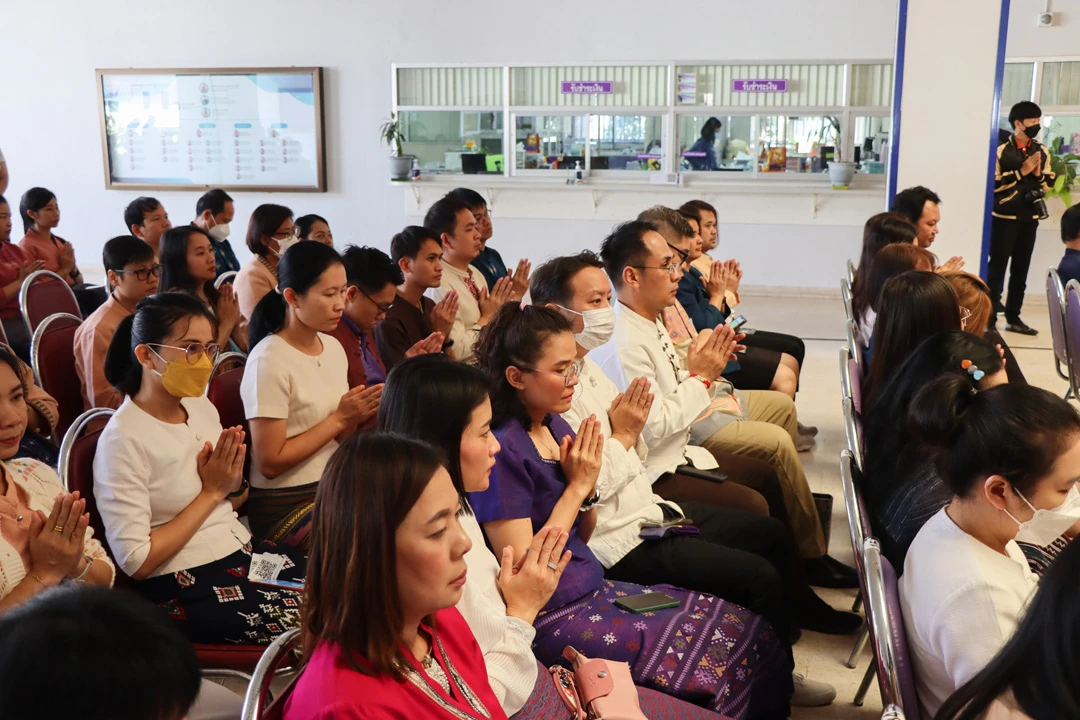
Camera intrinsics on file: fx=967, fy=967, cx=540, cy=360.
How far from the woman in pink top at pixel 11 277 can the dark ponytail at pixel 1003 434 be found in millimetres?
4002

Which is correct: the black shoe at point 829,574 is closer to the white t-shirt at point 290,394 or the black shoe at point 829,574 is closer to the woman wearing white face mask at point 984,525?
the woman wearing white face mask at point 984,525

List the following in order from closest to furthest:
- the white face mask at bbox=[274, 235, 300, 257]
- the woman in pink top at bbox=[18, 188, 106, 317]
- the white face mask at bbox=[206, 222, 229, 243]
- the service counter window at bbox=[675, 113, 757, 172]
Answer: the white face mask at bbox=[274, 235, 300, 257] → the woman in pink top at bbox=[18, 188, 106, 317] → the white face mask at bbox=[206, 222, 229, 243] → the service counter window at bbox=[675, 113, 757, 172]

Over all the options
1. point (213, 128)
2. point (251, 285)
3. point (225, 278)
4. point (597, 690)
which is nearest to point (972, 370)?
point (597, 690)

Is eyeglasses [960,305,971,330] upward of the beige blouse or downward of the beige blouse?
upward

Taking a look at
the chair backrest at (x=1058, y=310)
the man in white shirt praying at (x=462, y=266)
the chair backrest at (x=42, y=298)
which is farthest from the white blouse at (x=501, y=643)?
the chair backrest at (x=1058, y=310)

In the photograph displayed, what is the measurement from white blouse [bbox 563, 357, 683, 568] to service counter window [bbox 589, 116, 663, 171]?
6.64 metres

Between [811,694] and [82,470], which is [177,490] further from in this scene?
[811,694]

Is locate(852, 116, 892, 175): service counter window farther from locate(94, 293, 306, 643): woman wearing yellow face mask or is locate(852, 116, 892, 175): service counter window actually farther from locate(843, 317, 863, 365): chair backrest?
locate(94, 293, 306, 643): woman wearing yellow face mask

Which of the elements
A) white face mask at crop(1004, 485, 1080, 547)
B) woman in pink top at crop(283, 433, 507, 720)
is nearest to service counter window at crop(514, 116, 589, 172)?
white face mask at crop(1004, 485, 1080, 547)

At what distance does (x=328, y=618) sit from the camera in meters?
1.31

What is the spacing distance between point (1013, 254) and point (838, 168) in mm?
1610

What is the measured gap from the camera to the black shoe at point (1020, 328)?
7.22m

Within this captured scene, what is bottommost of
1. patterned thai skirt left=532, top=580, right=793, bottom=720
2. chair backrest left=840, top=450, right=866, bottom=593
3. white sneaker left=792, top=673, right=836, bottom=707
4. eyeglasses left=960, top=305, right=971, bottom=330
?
white sneaker left=792, top=673, right=836, bottom=707

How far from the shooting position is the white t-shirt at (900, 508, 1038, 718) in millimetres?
1560
